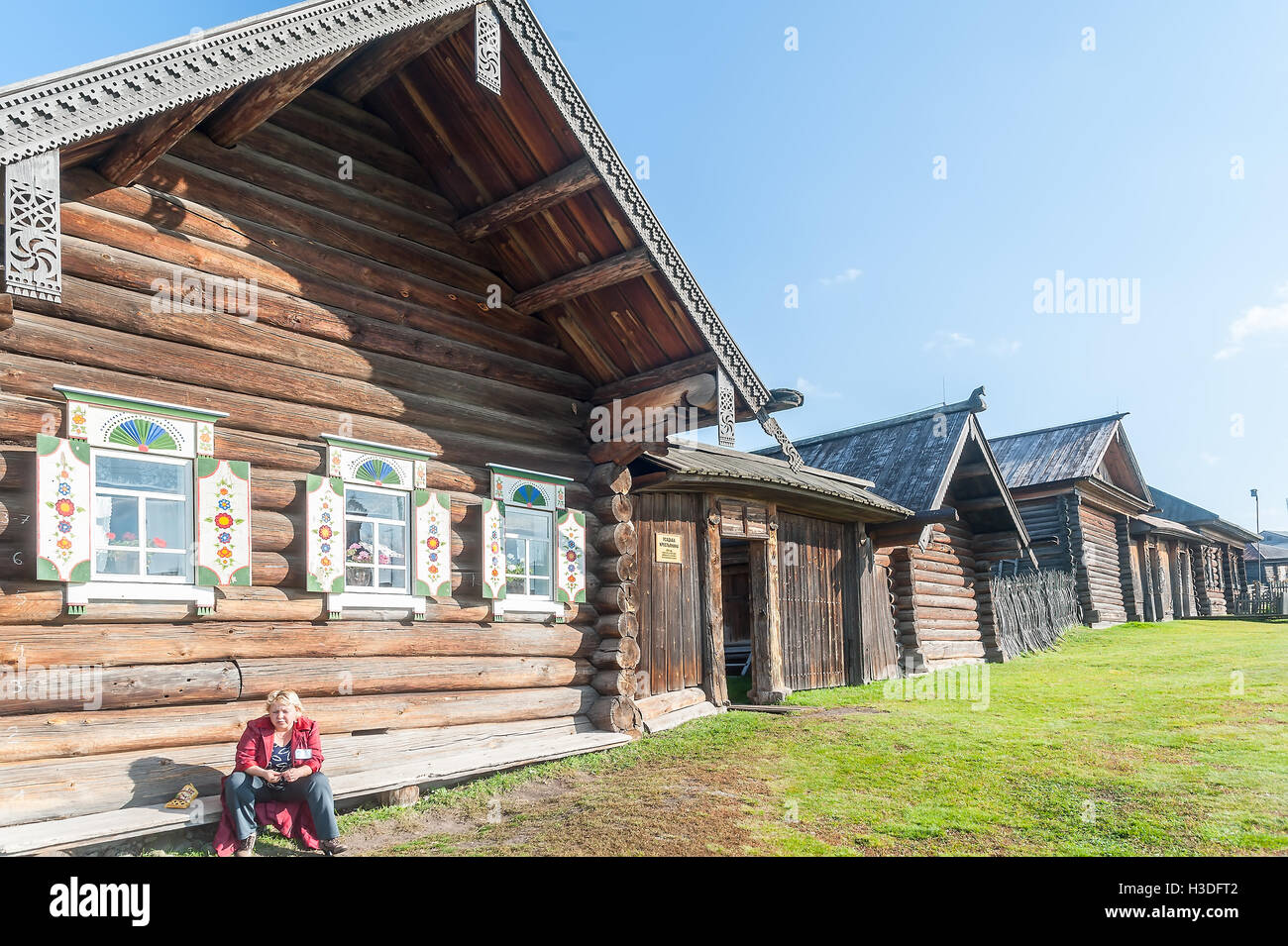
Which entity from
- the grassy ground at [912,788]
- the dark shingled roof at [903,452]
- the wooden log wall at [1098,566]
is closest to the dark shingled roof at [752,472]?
the dark shingled roof at [903,452]

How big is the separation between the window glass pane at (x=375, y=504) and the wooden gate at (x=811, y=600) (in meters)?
7.60

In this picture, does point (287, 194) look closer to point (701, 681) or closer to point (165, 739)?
point (165, 739)

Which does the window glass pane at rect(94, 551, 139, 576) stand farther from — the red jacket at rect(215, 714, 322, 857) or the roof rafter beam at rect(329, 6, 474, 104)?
the roof rafter beam at rect(329, 6, 474, 104)

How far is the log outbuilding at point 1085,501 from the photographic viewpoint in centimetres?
2712

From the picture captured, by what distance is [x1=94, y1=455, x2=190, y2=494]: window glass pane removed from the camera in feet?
21.5

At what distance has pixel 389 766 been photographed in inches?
308

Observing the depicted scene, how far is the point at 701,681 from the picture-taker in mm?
12688

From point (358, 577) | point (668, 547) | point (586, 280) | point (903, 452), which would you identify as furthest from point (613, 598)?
point (903, 452)

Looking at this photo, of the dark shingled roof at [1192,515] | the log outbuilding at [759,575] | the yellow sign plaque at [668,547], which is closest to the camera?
the log outbuilding at [759,575]

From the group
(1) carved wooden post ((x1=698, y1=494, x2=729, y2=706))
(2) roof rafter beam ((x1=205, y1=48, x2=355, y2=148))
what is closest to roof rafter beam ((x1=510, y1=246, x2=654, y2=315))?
(2) roof rafter beam ((x1=205, y1=48, x2=355, y2=148))

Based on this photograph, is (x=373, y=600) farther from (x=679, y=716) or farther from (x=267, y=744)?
(x=679, y=716)

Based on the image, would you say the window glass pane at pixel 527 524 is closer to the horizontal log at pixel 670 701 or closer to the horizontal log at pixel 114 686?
the horizontal log at pixel 670 701

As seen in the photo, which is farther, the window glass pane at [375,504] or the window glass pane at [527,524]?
the window glass pane at [527,524]
